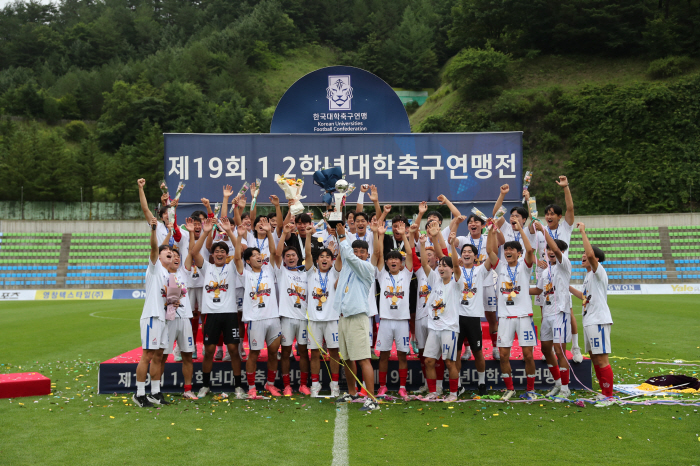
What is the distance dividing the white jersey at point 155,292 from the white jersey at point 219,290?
64cm

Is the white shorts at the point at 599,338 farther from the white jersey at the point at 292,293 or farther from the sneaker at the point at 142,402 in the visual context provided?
the sneaker at the point at 142,402

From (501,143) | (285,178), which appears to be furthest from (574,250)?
(285,178)

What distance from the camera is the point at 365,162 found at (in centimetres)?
1124

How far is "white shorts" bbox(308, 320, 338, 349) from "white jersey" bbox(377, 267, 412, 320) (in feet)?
2.27

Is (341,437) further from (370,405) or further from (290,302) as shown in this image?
(290,302)

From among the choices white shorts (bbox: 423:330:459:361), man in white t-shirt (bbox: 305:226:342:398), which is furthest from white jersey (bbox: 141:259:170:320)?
white shorts (bbox: 423:330:459:361)

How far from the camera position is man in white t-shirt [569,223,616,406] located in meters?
7.31

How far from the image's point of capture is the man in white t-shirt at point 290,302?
7.93 m

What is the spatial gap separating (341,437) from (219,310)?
282 centimetres

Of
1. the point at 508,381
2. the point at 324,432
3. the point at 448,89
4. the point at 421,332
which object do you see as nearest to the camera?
the point at 324,432

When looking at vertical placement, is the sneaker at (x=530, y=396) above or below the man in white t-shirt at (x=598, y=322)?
below

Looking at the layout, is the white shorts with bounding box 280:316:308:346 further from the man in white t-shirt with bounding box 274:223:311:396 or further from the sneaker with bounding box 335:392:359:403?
the sneaker with bounding box 335:392:359:403

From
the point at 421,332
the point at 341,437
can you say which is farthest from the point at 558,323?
the point at 341,437

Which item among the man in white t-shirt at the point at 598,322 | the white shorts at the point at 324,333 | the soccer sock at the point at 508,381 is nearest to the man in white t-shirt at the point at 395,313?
the white shorts at the point at 324,333
